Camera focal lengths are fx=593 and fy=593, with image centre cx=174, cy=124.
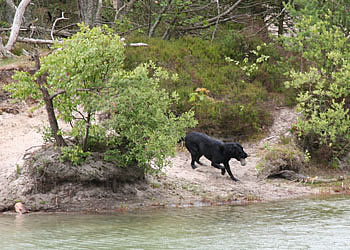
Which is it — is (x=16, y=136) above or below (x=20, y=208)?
above

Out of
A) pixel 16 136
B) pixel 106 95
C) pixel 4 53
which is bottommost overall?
pixel 16 136

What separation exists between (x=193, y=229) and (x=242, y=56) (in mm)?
11889

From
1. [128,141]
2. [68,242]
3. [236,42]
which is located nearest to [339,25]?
[236,42]

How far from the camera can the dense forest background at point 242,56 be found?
16859 mm

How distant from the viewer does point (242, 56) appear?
20.9 m

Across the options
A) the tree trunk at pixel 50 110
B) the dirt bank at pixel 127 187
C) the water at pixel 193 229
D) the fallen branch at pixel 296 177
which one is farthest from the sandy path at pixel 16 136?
the fallen branch at pixel 296 177

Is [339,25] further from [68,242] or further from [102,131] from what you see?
[68,242]

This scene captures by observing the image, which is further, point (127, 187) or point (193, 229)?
point (127, 187)

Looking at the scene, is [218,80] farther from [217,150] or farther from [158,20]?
[217,150]

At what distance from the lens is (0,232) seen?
9.81 m

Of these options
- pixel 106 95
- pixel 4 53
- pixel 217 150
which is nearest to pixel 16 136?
pixel 4 53

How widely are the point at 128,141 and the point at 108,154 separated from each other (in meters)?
0.50

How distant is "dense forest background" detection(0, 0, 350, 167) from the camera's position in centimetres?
1686

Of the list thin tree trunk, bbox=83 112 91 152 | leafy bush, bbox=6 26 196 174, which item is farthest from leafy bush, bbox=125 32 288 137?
thin tree trunk, bbox=83 112 91 152
